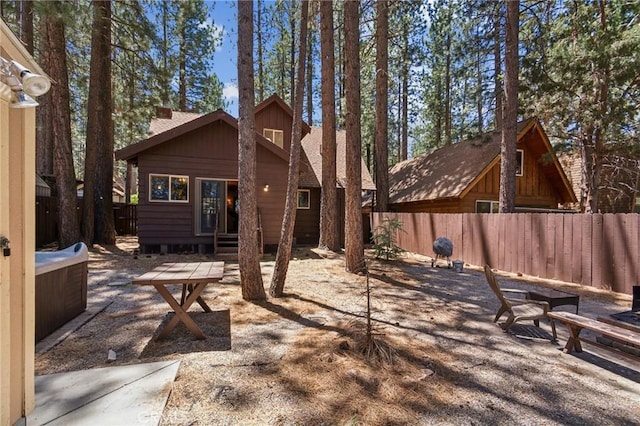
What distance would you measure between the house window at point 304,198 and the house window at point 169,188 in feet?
16.9

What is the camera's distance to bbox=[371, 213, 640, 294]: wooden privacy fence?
6266 mm

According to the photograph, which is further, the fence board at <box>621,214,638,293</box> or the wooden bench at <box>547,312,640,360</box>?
the fence board at <box>621,214,638,293</box>

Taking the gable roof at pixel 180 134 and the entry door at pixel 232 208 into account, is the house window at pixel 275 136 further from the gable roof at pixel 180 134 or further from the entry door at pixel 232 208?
the gable roof at pixel 180 134

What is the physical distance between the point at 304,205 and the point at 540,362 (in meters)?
11.7

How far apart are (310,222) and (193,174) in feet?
18.5

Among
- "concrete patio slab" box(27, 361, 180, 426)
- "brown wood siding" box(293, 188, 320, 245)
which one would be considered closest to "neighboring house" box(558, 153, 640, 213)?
"brown wood siding" box(293, 188, 320, 245)

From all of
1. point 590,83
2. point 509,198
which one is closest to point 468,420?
point 509,198

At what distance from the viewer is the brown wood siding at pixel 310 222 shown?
14.4 m

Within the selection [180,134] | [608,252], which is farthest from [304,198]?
[608,252]

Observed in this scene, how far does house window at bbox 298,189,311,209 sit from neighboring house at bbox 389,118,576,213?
5.08 metres

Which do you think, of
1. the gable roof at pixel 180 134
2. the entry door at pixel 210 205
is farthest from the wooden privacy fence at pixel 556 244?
the entry door at pixel 210 205

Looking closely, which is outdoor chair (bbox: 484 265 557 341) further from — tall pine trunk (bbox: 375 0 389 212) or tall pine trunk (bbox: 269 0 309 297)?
tall pine trunk (bbox: 375 0 389 212)

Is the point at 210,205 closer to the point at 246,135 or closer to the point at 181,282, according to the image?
the point at 246,135

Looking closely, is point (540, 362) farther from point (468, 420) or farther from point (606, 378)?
point (468, 420)
